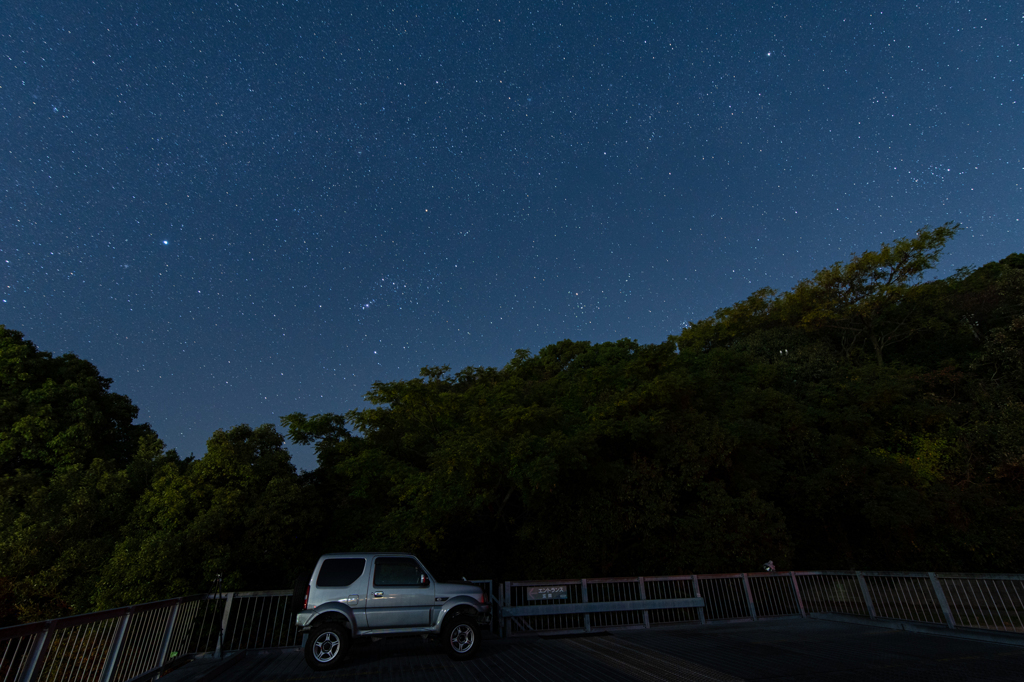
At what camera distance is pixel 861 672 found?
7207 millimetres

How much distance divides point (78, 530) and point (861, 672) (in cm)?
2355

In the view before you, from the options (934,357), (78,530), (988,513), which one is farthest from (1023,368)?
(78,530)

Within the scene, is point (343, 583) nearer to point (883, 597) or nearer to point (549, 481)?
point (549, 481)

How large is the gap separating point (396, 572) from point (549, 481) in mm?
7309

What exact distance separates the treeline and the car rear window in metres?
7.07

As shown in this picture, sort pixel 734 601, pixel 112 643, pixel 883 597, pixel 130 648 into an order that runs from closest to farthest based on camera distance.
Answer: pixel 112 643
pixel 130 648
pixel 883 597
pixel 734 601

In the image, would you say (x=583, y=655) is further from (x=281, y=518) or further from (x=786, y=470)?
(x=786, y=470)

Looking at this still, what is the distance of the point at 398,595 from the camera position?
8.79m

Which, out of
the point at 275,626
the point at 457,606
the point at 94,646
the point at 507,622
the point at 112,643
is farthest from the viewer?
the point at 507,622

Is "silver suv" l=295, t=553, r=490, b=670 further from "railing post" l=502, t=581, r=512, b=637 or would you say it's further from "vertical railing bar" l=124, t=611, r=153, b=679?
"vertical railing bar" l=124, t=611, r=153, b=679

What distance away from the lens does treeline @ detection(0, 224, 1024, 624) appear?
16.3m

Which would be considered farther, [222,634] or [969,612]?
[969,612]

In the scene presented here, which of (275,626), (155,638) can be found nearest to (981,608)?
(275,626)

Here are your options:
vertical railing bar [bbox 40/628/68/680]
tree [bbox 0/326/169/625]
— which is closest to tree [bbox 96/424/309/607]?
tree [bbox 0/326/169/625]
